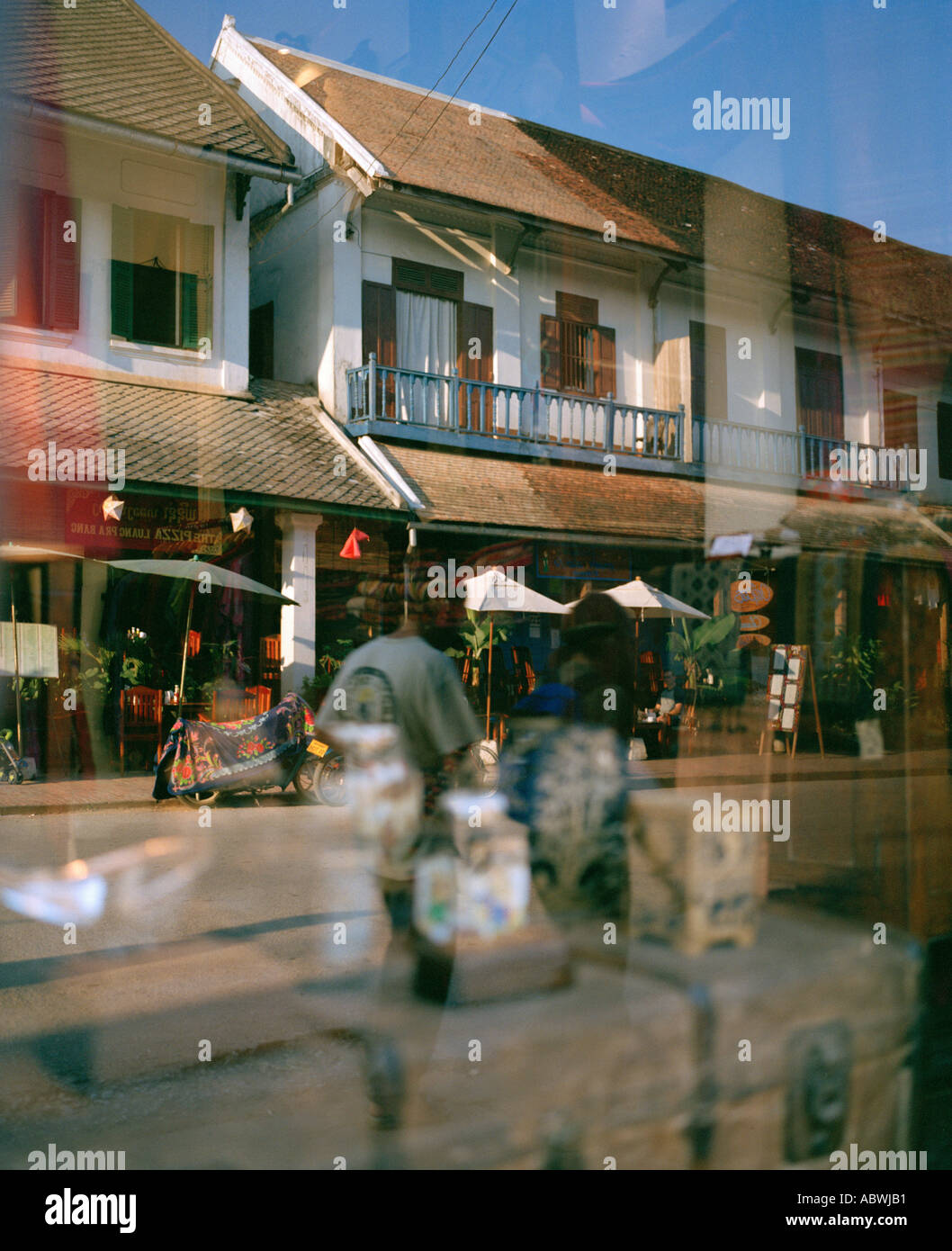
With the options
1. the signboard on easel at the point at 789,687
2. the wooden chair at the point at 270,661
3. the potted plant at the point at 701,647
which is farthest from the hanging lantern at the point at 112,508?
the signboard on easel at the point at 789,687

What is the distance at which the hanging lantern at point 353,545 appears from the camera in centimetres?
1412

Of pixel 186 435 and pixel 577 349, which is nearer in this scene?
pixel 186 435

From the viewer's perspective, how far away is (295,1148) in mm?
3287

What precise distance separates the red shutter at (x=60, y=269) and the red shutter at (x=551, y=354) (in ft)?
23.6

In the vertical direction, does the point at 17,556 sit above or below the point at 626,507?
below

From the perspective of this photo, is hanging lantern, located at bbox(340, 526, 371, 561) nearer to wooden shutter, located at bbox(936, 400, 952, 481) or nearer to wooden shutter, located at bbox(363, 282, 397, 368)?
wooden shutter, located at bbox(363, 282, 397, 368)

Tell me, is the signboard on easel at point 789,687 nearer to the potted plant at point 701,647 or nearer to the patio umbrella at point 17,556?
the potted plant at point 701,647

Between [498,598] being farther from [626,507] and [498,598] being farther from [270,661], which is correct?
[626,507]

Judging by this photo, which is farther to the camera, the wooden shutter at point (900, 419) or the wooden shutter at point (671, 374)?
the wooden shutter at point (900, 419)

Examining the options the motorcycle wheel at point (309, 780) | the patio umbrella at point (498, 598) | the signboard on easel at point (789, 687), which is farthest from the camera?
the signboard on easel at point (789, 687)

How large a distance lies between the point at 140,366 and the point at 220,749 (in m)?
6.00

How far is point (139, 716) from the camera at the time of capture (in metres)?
12.1

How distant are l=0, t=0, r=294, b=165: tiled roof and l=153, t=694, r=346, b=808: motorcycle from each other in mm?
7629

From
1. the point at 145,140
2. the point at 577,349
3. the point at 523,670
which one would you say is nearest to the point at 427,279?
the point at 577,349
